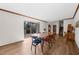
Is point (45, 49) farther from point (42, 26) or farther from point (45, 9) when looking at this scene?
point (45, 9)

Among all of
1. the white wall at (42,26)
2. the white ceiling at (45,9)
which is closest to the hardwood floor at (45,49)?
the white wall at (42,26)

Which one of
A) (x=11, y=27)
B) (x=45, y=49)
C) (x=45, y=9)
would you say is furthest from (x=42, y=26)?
(x=11, y=27)

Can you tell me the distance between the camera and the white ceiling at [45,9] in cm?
284

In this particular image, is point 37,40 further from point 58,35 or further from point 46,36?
point 58,35

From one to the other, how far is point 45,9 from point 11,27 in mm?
1085

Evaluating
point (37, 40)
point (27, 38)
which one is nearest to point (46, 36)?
point (37, 40)

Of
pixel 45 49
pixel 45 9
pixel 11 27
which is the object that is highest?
pixel 45 9

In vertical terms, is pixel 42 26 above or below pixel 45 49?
above

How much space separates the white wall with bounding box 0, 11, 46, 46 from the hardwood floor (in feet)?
0.52

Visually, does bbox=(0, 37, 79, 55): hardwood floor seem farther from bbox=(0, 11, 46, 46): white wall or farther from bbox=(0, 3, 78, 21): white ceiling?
bbox=(0, 3, 78, 21): white ceiling

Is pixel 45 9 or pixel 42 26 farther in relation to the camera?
pixel 42 26

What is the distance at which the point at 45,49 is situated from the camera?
306 centimetres

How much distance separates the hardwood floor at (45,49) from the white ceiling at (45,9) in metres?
0.67

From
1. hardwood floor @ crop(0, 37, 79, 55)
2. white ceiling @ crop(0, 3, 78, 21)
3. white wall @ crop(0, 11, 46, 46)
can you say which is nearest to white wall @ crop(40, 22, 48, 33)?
white wall @ crop(0, 11, 46, 46)
